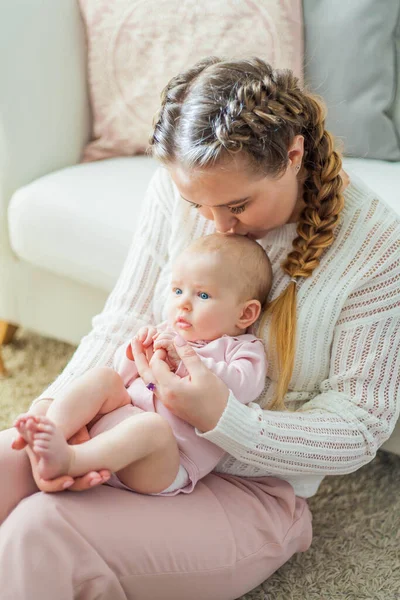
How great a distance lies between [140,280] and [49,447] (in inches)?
18.5

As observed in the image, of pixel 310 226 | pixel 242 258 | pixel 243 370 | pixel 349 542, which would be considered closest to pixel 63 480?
pixel 243 370

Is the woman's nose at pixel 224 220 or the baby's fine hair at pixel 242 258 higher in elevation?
the woman's nose at pixel 224 220

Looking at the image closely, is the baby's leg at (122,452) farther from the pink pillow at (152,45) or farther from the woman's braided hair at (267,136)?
the pink pillow at (152,45)

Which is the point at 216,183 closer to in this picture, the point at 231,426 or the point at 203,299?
the point at 203,299

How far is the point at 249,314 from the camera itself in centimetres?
130

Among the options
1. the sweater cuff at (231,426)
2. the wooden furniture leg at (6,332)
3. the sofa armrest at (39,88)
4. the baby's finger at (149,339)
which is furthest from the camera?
the wooden furniture leg at (6,332)

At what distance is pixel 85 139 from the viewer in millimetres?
2115

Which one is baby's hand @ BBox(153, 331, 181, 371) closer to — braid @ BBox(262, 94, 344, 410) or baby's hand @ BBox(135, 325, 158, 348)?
baby's hand @ BBox(135, 325, 158, 348)

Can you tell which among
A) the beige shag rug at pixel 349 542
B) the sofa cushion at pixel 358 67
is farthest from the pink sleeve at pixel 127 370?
the sofa cushion at pixel 358 67

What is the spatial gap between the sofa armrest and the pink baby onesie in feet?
2.90

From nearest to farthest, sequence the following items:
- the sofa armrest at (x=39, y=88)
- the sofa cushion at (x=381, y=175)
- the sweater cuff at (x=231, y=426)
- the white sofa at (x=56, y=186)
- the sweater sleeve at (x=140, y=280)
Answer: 1. the sweater cuff at (x=231, y=426)
2. the sweater sleeve at (x=140, y=280)
3. the sofa cushion at (x=381, y=175)
4. the white sofa at (x=56, y=186)
5. the sofa armrest at (x=39, y=88)

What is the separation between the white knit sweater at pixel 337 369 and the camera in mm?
1218

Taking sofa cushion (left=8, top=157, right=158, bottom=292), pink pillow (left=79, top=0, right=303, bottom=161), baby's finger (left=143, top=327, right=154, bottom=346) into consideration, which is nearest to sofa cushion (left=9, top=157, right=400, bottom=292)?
sofa cushion (left=8, top=157, right=158, bottom=292)

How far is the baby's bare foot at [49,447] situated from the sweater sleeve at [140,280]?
1.08 ft
